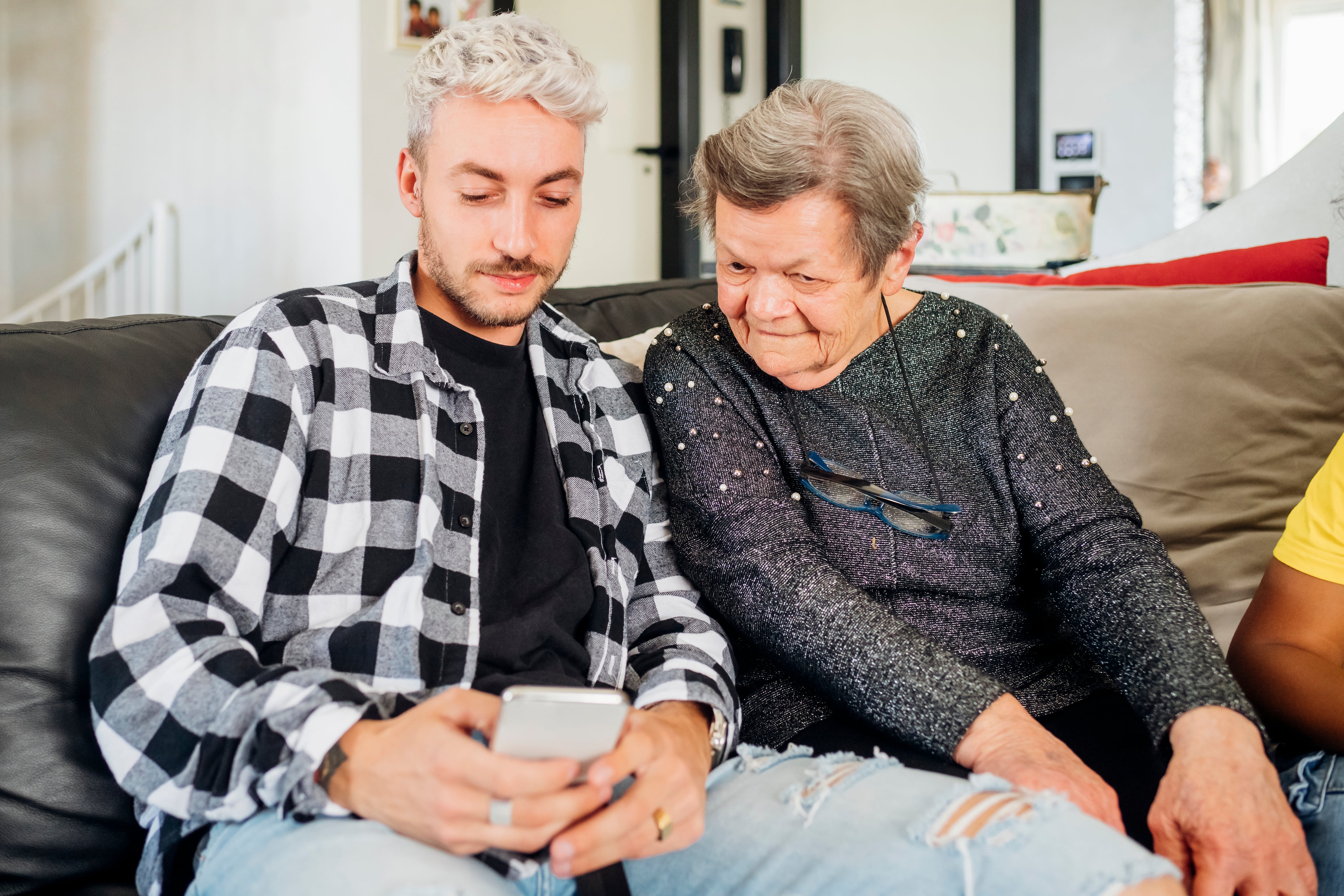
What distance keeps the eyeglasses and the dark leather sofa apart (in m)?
0.70

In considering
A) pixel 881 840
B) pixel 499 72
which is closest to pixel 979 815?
pixel 881 840

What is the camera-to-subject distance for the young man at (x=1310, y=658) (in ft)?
3.15

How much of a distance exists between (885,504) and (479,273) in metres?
0.52

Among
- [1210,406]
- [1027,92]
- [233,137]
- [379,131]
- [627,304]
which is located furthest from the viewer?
[1027,92]

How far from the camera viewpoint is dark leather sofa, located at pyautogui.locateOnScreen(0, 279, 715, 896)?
35.4 inches

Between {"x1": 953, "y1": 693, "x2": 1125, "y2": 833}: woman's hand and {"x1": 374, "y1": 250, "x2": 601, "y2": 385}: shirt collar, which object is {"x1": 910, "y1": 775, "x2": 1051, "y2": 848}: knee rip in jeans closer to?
{"x1": 953, "y1": 693, "x2": 1125, "y2": 833}: woman's hand

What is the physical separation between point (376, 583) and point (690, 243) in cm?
408

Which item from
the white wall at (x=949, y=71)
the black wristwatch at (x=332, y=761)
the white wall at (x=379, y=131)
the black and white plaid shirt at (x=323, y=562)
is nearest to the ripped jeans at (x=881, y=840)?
the black and white plaid shirt at (x=323, y=562)

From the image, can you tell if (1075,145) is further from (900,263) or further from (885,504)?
(885,504)

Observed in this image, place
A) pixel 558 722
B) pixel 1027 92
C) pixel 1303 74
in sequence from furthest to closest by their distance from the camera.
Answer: pixel 1303 74, pixel 1027 92, pixel 558 722

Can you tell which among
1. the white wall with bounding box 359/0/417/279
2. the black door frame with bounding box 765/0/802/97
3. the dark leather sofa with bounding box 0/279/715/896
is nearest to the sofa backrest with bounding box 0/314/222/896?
the dark leather sofa with bounding box 0/279/715/896

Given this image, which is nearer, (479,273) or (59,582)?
(59,582)

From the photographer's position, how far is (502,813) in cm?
74

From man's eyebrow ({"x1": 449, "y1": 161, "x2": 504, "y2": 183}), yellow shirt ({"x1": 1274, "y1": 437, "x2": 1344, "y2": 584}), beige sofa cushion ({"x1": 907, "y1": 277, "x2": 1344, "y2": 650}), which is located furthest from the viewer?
beige sofa cushion ({"x1": 907, "y1": 277, "x2": 1344, "y2": 650})
